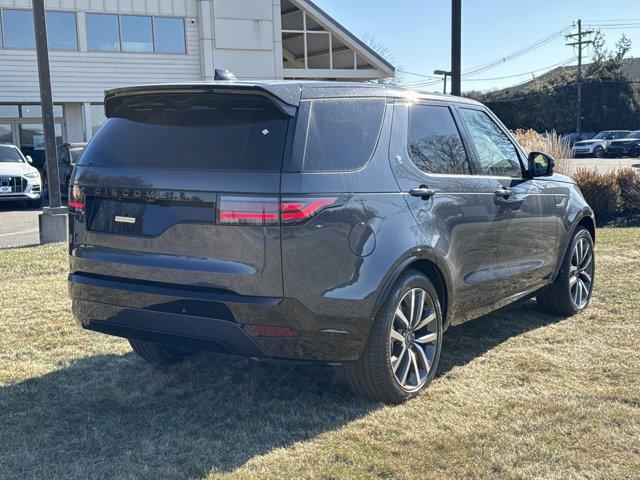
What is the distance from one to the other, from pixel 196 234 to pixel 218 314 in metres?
0.43

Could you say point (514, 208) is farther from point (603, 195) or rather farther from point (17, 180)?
point (17, 180)

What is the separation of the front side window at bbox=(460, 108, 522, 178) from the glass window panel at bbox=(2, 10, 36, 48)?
78.1ft

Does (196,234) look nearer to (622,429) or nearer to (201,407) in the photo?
(201,407)

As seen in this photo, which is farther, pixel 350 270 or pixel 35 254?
pixel 35 254

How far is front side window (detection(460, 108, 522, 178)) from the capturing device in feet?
17.2

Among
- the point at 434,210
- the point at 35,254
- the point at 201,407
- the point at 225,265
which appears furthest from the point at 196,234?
the point at 35,254

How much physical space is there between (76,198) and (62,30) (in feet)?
79.7

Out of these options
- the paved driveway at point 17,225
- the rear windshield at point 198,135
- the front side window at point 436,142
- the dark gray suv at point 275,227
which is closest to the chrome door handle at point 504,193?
the front side window at point 436,142

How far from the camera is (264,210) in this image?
3697 millimetres

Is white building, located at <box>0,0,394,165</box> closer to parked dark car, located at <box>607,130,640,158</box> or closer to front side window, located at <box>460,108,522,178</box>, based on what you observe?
parked dark car, located at <box>607,130,640,158</box>

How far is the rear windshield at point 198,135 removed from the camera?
380 centimetres

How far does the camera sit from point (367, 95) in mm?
4336

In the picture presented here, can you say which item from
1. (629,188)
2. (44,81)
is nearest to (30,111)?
(44,81)

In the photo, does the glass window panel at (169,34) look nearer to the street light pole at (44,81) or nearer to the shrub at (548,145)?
the shrub at (548,145)
